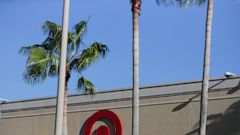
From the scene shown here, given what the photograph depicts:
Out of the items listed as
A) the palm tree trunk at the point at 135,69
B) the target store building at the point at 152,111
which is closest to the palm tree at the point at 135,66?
the palm tree trunk at the point at 135,69

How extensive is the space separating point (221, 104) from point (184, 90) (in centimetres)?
199

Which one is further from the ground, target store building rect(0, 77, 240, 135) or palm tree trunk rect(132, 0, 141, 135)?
palm tree trunk rect(132, 0, 141, 135)

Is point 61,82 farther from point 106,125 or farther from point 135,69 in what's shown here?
point 106,125

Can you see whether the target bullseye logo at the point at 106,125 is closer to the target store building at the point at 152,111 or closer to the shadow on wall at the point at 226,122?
the target store building at the point at 152,111

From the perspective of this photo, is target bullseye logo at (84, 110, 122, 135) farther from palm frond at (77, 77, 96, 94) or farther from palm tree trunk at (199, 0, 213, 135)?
palm tree trunk at (199, 0, 213, 135)

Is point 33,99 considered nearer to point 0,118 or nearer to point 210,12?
point 0,118

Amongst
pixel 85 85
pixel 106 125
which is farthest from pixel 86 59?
pixel 106 125

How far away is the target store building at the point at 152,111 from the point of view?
24.8 metres

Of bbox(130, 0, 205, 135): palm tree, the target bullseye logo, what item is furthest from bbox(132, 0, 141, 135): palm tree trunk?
the target bullseye logo

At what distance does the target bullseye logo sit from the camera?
91.7 feet

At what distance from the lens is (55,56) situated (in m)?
23.0

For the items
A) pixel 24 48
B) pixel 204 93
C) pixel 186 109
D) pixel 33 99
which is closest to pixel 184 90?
pixel 186 109

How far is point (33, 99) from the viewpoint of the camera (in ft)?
107

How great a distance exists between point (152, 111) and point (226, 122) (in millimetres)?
3880
